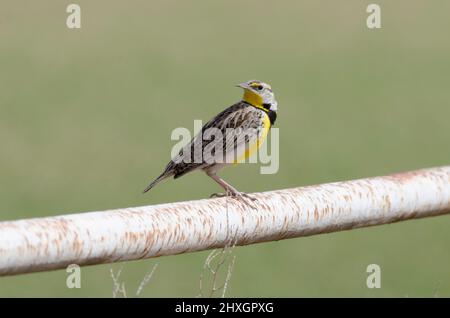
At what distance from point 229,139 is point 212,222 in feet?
6.50

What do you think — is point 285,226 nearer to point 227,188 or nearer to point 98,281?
point 227,188

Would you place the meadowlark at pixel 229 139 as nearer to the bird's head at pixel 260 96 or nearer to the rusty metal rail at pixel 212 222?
the bird's head at pixel 260 96

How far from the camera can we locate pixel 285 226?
3.30 metres

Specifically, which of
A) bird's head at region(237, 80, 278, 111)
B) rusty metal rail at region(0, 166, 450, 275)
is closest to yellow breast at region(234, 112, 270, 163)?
bird's head at region(237, 80, 278, 111)

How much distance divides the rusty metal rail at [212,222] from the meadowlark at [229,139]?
1282 millimetres

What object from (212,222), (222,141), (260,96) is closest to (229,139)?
(222,141)

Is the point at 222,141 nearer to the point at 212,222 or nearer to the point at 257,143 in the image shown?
the point at 257,143

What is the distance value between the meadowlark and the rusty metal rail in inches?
50.5

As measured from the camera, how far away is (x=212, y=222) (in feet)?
10.2

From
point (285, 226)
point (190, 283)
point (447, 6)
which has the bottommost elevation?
point (190, 283)

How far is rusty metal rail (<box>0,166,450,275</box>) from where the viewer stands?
270 cm

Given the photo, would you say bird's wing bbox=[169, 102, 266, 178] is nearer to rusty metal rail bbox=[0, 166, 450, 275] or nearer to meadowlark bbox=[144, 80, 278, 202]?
meadowlark bbox=[144, 80, 278, 202]
